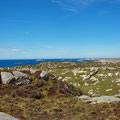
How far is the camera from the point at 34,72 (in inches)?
1475

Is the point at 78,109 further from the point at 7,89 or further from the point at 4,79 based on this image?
the point at 4,79

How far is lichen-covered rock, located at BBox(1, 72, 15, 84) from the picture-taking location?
30.9m

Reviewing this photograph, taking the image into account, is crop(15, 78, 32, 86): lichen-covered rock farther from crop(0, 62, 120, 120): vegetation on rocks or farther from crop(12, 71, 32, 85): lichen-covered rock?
crop(0, 62, 120, 120): vegetation on rocks

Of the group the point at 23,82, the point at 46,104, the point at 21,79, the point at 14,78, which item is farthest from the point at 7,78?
the point at 46,104

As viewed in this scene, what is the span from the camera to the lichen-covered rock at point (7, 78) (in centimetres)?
3086

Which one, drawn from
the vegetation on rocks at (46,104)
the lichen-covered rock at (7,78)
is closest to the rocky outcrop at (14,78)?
the lichen-covered rock at (7,78)

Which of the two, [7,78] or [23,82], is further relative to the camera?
[23,82]

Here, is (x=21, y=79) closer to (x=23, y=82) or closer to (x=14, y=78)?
(x=23, y=82)

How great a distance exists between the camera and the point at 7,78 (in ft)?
103

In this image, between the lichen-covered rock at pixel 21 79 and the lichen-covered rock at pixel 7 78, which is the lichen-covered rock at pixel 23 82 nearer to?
the lichen-covered rock at pixel 21 79

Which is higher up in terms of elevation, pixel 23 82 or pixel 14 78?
pixel 14 78

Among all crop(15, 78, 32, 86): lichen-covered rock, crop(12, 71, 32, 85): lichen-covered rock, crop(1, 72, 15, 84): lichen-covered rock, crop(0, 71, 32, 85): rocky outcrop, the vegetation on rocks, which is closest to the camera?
the vegetation on rocks

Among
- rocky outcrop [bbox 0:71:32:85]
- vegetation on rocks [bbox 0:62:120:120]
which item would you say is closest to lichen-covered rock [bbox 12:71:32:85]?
rocky outcrop [bbox 0:71:32:85]

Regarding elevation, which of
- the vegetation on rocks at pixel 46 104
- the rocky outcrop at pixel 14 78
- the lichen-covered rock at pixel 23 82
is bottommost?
the vegetation on rocks at pixel 46 104
